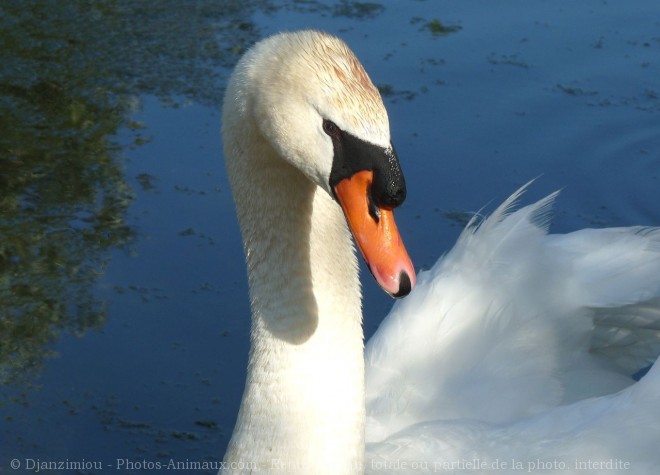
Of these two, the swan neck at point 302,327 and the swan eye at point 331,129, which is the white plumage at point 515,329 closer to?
the swan neck at point 302,327

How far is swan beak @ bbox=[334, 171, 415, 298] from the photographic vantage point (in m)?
2.43

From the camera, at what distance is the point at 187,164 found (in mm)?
5816

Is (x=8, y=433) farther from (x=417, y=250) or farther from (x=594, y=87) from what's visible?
(x=594, y=87)

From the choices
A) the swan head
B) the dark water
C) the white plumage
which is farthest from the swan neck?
the dark water

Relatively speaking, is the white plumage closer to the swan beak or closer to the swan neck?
the swan neck

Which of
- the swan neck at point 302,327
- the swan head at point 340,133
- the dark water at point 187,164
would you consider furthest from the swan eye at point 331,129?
the dark water at point 187,164

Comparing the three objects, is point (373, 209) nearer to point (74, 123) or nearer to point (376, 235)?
point (376, 235)

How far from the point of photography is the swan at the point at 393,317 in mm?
2500

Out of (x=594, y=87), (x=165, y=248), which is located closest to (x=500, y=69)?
(x=594, y=87)

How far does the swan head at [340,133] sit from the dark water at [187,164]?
6.20ft

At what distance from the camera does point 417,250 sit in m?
5.21

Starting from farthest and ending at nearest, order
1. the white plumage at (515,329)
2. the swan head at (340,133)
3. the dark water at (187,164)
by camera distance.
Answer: the dark water at (187,164)
the white plumage at (515,329)
the swan head at (340,133)

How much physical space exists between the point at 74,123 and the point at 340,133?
4.11m

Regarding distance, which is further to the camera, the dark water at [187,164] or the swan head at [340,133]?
the dark water at [187,164]
